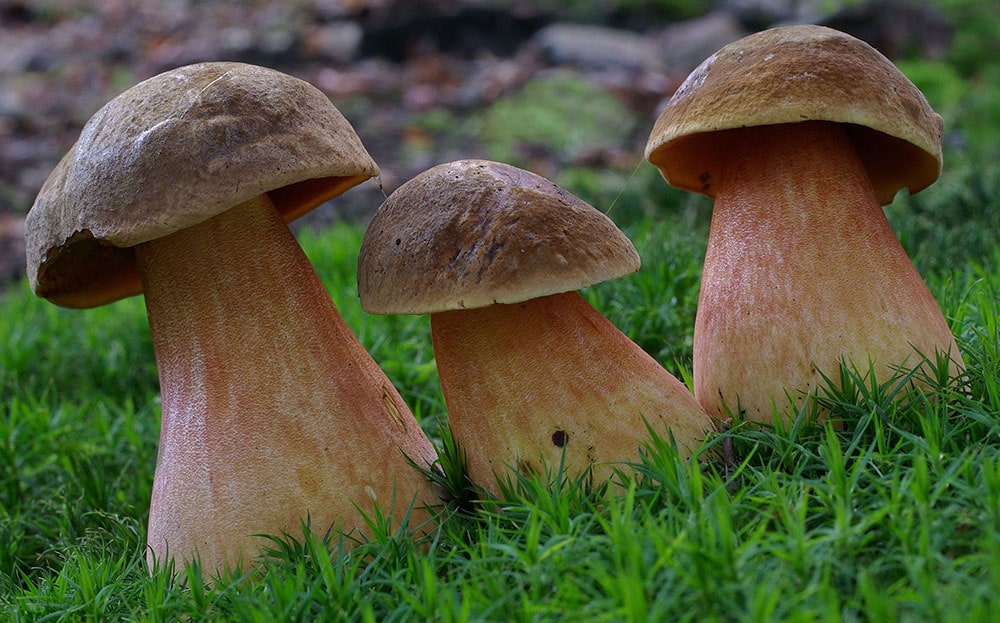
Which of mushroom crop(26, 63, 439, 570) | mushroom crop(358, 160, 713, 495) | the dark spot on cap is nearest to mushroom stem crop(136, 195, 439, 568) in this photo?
mushroom crop(26, 63, 439, 570)

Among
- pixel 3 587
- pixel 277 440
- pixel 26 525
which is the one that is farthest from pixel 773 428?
pixel 26 525

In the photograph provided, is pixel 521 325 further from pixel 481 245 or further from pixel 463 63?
pixel 463 63

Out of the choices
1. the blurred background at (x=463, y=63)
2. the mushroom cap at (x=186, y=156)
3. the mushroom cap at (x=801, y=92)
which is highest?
the blurred background at (x=463, y=63)

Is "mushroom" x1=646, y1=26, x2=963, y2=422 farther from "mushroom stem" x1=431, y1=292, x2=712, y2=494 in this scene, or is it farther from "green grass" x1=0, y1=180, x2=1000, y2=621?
Answer: "mushroom stem" x1=431, y1=292, x2=712, y2=494

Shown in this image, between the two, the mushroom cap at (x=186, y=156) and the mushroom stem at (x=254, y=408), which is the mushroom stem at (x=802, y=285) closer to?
the mushroom stem at (x=254, y=408)

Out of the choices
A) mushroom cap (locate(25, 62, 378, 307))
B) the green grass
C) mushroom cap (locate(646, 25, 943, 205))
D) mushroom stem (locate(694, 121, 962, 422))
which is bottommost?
the green grass

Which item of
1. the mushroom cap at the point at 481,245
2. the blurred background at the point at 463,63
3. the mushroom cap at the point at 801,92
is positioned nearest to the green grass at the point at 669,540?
the mushroom cap at the point at 481,245

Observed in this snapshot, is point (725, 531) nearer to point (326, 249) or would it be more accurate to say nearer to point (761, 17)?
point (326, 249)

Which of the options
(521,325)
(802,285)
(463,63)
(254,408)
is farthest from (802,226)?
(463,63)
